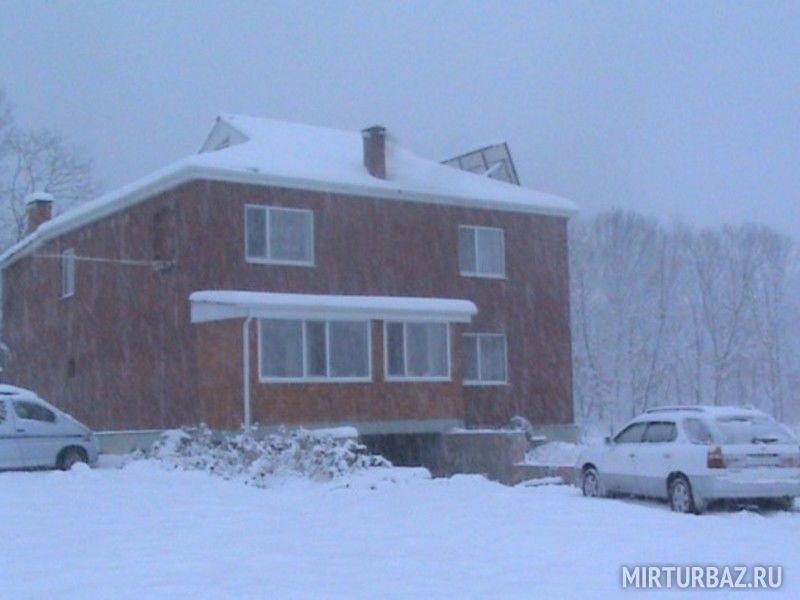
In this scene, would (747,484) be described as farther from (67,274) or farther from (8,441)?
(67,274)

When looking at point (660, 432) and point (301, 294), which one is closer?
point (660, 432)

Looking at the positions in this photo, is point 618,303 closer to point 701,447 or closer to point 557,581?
point 701,447

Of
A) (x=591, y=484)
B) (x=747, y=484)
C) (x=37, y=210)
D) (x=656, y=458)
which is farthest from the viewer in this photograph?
(x=37, y=210)

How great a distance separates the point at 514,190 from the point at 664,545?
21.5 metres

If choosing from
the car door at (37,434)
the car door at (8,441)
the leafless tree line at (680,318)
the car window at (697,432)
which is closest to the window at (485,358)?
the car door at (37,434)

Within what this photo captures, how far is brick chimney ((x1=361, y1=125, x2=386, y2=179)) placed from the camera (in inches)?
1195

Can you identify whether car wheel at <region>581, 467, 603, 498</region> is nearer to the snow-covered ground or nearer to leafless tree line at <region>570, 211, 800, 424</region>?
the snow-covered ground

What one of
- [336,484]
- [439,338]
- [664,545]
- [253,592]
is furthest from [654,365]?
[253,592]

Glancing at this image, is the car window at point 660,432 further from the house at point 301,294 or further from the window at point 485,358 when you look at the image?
the window at point 485,358

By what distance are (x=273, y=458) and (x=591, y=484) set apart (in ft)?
17.3

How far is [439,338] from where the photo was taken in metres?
27.8

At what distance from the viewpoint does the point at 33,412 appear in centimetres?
2286

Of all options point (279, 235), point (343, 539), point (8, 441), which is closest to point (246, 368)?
point (279, 235)

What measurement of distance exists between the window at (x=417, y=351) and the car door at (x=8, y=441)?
27.2 feet
